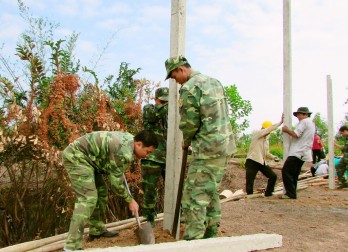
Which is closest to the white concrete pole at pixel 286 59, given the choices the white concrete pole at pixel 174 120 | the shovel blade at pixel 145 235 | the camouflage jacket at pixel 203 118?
the white concrete pole at pixel 174 120

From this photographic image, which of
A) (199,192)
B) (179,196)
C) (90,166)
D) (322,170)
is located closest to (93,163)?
(90,166)

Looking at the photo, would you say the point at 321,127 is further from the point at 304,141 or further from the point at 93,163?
the point at 93,163

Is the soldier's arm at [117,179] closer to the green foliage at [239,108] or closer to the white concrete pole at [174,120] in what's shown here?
the white concrete pole at [174,120]

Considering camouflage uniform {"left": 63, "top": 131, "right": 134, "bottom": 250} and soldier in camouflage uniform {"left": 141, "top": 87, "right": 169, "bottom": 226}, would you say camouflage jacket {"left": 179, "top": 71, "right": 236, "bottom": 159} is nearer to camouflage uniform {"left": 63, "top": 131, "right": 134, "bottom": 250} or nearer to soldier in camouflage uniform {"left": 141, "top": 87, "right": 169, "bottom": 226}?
camouflage uniform {"left": 63, "top": 131, "right": 134, "bottom": 250}

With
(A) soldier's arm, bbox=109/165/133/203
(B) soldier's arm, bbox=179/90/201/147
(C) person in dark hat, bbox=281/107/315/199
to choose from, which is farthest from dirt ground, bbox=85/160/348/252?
(B) soldier's arm, bbox=179/90/201/147

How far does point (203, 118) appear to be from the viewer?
4.17 metres

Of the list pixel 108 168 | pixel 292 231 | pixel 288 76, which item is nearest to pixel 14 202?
pixel 108 168

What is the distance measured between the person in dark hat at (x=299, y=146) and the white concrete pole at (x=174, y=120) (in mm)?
3297

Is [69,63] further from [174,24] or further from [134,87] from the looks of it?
[174,24]

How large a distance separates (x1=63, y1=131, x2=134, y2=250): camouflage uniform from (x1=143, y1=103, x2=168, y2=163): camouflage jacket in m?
1.05

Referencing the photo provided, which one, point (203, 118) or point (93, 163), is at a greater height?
point (203, 118)

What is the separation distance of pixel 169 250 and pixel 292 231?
2.32 m

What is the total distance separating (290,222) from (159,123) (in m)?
2.16

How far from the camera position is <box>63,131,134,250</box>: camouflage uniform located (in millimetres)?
3994
